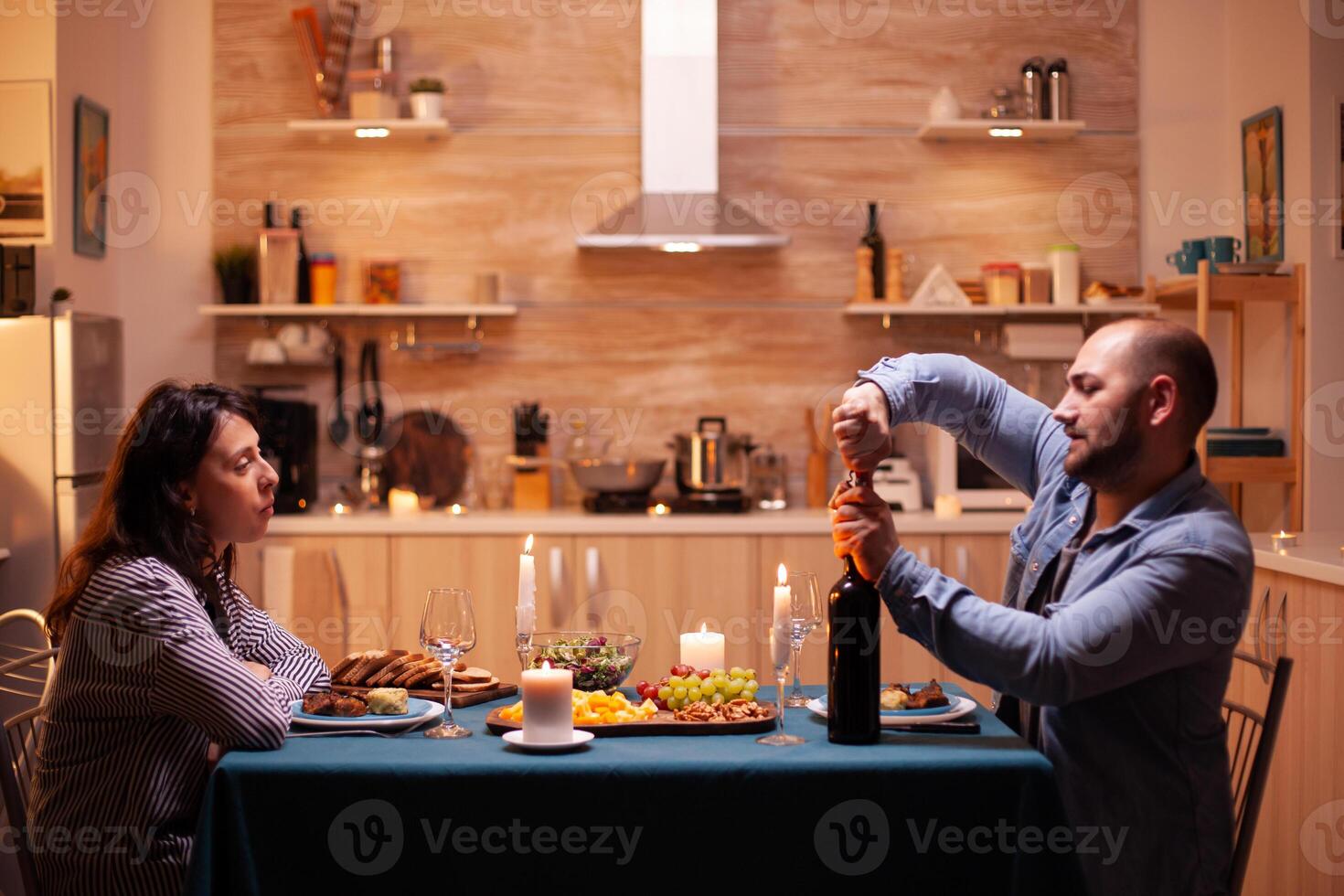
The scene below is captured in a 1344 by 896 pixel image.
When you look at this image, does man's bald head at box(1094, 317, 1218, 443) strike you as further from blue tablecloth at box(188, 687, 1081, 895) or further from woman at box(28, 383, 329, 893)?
woman at box(28, 383, 329, 893)

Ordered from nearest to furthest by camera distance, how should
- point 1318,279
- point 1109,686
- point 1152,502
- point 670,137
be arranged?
1. point 1109,686
2. point 1152,502
3. point 1318,279
4. point 670,137

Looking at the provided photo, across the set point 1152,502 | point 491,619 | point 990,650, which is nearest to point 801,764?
point 990,650

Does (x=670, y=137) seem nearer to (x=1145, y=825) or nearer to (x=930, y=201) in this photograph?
(x=930, y=201)

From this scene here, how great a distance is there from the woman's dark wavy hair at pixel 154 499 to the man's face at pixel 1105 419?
1.30m

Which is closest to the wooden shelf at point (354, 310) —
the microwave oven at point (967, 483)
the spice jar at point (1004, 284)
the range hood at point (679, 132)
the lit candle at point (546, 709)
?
the range hood at point (679, 132)

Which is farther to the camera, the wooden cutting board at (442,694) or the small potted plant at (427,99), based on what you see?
the small potted plant at (427,99)

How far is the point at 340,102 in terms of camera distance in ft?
15.9

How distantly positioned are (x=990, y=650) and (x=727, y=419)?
10.7 feet

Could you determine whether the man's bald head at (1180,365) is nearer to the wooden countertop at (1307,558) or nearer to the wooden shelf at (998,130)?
the wooden countertop at (1307,558)

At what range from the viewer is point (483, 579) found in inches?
171

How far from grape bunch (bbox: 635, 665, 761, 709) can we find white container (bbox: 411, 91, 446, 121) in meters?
3.13

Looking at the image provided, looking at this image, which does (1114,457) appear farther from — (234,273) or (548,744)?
(234,273)

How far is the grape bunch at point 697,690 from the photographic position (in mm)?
2029

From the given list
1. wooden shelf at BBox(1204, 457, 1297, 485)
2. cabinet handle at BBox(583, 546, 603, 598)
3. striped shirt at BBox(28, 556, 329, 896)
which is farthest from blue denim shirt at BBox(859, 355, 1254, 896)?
cabinet handle at BBox(583, 546, 603, 598)
